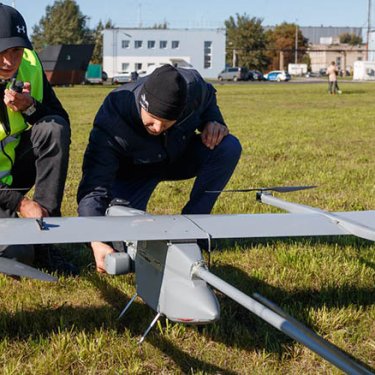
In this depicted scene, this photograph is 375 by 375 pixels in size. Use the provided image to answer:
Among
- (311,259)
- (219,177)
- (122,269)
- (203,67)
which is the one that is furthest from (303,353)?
(203,67)

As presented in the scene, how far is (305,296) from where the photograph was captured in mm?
3896

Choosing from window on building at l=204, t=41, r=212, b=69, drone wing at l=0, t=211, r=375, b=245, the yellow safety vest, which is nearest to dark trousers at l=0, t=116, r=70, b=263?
the yellow safety vest

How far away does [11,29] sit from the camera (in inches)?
147

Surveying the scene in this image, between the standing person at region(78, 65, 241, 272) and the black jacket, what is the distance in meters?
0.34

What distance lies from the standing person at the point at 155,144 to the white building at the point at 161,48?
286 ft

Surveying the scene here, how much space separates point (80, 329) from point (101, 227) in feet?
2.92

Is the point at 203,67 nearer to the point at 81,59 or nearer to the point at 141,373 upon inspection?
the point at 81,59

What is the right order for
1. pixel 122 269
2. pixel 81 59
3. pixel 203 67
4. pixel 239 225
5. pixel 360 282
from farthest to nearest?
pixel 203 67 → pixel 81 59 → pixel 360 282 → pixel 239 225 → pixel 122 269

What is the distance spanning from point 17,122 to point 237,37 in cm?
10579

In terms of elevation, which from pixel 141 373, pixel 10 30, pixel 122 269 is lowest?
pixel 141 373

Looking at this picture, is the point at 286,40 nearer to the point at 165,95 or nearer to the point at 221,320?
the point at 165,95

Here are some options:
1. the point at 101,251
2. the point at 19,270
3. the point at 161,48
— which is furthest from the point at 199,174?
the point at 161,48

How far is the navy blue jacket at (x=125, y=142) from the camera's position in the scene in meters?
3.77

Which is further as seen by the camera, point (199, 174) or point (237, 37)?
point (237, 37)
